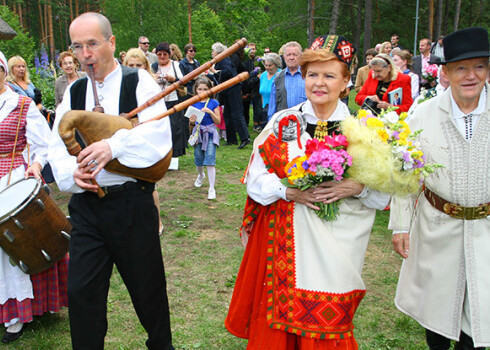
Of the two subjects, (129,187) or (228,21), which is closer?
(129,187)

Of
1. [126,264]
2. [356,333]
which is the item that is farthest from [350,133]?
[356,333]

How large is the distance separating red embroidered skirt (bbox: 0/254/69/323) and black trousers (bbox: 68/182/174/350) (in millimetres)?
1162

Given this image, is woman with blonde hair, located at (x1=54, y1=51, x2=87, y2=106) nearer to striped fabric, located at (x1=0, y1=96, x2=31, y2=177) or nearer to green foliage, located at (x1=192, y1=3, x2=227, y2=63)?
striped fabric, located at (x1=0, y1=96, x2=31, y2=177)

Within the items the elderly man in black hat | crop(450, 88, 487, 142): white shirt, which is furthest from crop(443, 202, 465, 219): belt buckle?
crop(450, 88, 487, 142): white shirt

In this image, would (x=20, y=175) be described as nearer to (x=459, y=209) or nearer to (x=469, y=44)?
(x=459, y=209)

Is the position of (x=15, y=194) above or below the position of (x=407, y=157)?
below

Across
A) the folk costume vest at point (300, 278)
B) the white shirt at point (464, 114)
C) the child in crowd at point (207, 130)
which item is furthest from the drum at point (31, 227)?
the child in crowd at point (207, 130)

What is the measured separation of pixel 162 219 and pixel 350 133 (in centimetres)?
459

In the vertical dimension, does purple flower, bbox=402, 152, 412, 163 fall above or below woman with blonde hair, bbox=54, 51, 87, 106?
below

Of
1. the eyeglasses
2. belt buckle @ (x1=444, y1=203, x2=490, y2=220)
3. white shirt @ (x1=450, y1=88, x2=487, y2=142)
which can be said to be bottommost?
belt buckle @ (x1=444, y1=203, x2=490, y2=220)

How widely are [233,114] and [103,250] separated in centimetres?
937

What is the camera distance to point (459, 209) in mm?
2994

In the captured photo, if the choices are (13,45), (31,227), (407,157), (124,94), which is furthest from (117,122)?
(13,45)

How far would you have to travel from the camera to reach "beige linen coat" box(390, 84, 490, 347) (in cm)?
293
